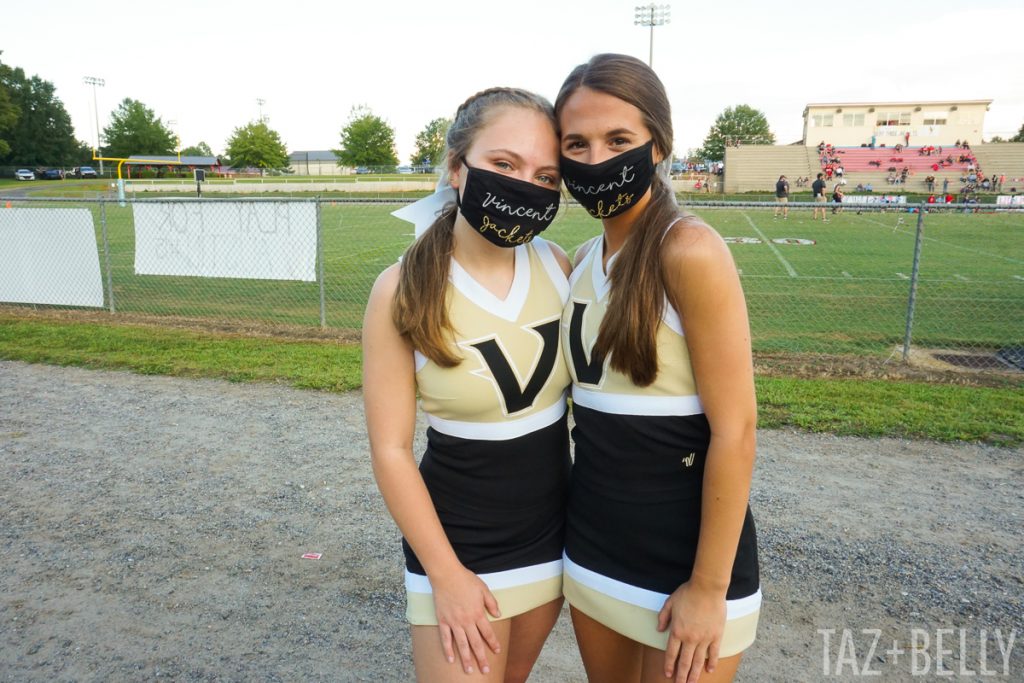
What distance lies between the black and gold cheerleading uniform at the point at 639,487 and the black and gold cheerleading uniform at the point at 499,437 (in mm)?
100

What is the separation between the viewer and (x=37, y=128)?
270ft

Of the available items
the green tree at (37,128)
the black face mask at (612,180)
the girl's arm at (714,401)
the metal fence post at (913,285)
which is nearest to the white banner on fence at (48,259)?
the black face mask at (612,180)

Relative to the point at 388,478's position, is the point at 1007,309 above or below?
below

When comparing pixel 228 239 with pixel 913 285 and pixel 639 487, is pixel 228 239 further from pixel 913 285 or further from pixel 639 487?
pixel 639 487

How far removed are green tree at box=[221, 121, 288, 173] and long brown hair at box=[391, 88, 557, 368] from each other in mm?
84510

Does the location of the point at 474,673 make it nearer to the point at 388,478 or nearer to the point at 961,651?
the point at 388,478

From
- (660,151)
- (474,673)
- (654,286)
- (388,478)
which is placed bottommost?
(474,673)

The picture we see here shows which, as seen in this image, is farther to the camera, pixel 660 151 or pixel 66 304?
pixel 66 304

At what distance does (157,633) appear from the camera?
3340 mm

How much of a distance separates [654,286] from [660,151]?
0.41 meters

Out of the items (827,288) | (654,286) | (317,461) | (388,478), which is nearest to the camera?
(654,286)

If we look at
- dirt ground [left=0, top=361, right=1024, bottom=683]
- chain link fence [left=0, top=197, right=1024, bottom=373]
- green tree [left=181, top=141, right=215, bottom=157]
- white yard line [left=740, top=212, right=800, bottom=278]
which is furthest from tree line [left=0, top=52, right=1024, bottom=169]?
dirt ground [left=0, top=361, right=1024, bottom=683]

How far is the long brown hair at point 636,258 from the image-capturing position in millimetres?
1656

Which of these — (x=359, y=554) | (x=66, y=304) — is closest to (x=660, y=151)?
(x=359, y=554)
